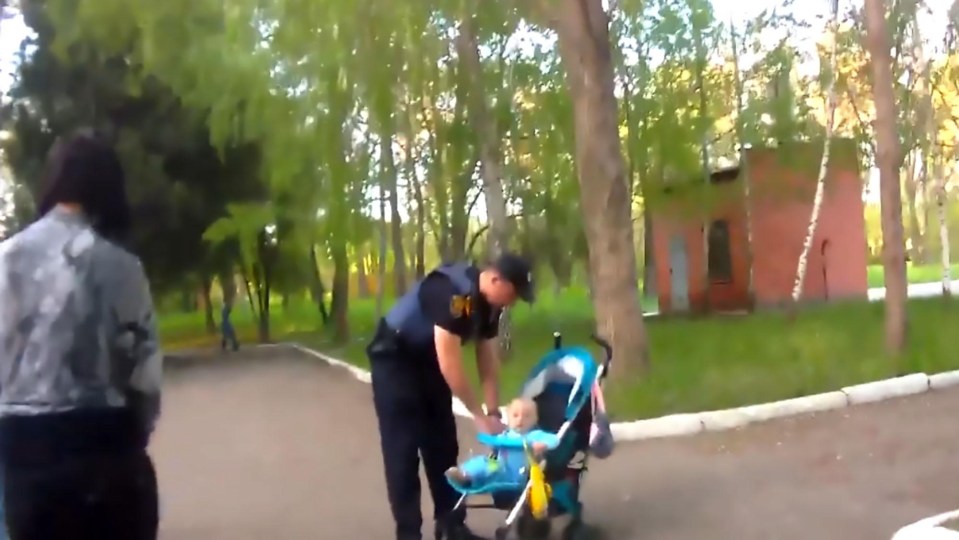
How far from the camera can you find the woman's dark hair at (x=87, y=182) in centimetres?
329

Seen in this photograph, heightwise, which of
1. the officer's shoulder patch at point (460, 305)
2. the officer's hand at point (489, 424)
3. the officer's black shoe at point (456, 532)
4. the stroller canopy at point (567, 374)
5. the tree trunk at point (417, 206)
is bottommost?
the officer's black shoe at point (456, 532)

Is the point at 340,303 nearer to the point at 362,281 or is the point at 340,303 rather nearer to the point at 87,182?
the point at 362,281

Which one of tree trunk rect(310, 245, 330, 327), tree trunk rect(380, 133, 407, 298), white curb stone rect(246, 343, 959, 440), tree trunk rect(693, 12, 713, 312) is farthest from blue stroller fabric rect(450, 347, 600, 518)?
tree trunk rect(310, 245, 330, 327)

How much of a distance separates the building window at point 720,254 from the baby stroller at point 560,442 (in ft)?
71.7

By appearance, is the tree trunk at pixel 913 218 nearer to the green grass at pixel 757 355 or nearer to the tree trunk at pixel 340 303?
the green grass at pixel 757 355

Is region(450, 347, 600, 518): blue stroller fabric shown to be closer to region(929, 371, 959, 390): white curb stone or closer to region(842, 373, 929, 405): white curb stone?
region(842, 373, 929, 405): white curb stone

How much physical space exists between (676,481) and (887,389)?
164 inches

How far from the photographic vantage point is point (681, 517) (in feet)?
22.2

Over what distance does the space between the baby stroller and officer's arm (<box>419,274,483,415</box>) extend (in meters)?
0.44

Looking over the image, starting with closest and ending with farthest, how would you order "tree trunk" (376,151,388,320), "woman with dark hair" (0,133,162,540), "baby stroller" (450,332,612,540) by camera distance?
"woman with dark hair" (0,133,162,540)
"baby stroller" (450,332,612,540)
"tree trunk" (376,151,388,320)

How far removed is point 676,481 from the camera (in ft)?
25.7

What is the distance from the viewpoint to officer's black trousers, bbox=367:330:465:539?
577cm

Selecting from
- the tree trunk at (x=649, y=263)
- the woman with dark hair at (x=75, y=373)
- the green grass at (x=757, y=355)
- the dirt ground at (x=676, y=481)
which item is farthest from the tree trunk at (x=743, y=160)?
the woman with dark hair at (x=75, y=373)

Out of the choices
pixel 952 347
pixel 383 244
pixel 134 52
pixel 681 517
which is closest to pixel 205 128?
pixel 134 52
